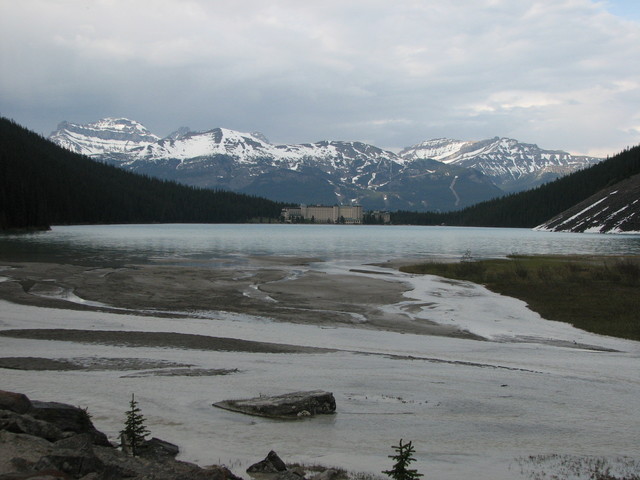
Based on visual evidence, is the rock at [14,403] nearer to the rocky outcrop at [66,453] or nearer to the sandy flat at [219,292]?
the rocky outcrop at [66,453]

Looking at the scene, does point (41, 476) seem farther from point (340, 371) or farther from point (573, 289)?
point (573, 289)

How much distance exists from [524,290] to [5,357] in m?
36.0

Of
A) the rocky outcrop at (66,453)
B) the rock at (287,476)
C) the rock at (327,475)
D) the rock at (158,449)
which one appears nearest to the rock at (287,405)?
the rock at (158,449)

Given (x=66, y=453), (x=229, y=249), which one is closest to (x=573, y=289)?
(x=66, y=453)

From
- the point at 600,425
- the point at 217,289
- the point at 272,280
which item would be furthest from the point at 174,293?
the point at 600,425

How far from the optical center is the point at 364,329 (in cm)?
2936

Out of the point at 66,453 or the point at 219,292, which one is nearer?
the point at 66,453

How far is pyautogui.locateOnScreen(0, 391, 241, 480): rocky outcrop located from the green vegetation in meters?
24.8

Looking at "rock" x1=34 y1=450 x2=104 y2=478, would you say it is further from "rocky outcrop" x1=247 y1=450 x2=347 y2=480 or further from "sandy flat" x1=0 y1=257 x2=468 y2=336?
"sandy flat" x1=0 y1=257 x2=468 y2=336

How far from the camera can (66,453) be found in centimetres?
873

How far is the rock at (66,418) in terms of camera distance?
11469 millimetres

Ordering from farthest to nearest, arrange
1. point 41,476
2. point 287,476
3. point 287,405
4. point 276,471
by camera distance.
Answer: point 287,405 < point 276,471 < point 287,476 < point 41,476

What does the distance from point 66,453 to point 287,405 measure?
275 inches

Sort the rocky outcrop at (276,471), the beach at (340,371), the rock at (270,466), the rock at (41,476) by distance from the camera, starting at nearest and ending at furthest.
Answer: the rock at (41,476) → the rocky outcrop at (276,471) → the rock at (270,466) → the beach at (340,371)
